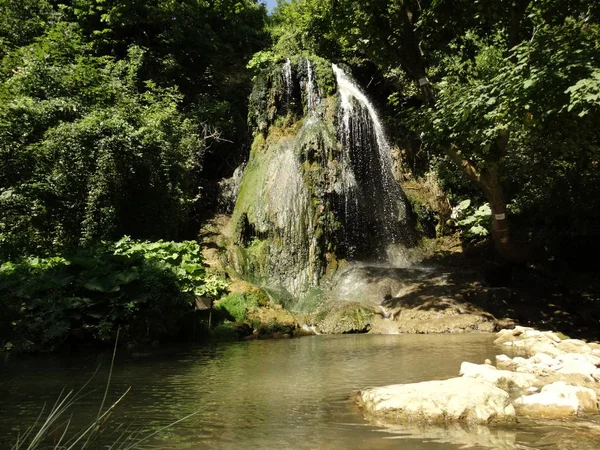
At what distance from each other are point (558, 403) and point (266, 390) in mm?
2866

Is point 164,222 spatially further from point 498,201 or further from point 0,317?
point 498,201

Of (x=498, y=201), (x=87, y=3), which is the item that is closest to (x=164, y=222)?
(x=498, y=201)

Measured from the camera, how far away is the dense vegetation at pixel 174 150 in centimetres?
861

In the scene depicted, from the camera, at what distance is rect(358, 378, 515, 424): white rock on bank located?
3.87 metres

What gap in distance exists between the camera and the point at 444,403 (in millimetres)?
4000

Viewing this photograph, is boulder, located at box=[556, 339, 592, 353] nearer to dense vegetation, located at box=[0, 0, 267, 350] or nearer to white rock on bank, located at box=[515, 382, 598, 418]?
white rock on bank, located at box=[515, 382, 598, 418]

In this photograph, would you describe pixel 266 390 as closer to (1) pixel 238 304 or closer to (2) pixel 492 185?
(1) pixel 238 304

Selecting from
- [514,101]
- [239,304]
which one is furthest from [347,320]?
[514,101]

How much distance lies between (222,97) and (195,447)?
2001cm

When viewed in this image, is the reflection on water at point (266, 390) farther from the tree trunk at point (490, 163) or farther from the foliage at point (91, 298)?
the tree trunk at point (490, 163)

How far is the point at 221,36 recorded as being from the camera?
79.9 ft

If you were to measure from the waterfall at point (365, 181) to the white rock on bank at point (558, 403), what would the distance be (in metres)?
11.1

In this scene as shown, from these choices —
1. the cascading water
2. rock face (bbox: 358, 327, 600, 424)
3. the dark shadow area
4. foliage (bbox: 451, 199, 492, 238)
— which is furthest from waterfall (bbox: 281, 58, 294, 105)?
rock face (bbox: 358, 327, 600, 424)

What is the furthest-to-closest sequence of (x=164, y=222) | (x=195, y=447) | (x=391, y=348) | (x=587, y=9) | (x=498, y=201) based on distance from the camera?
(x=164, y=222) < (x=498, y=201) < (x=587, y=9) < (x=391, y=348) < (x=195, y=447)
